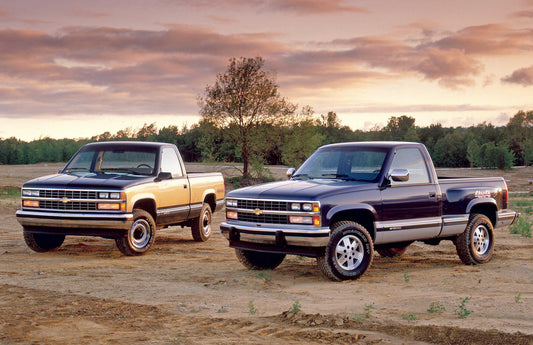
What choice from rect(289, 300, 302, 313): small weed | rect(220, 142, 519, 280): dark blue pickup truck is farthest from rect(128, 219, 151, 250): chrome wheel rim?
rect(289, 300, 302, 313): small weed

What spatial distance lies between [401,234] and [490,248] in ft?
8.50

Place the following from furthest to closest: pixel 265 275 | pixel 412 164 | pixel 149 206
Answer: pixel 149 206 < pixel 412 164 < pixel 265 275

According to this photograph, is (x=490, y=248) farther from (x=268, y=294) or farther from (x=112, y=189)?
(x=112, y=189)

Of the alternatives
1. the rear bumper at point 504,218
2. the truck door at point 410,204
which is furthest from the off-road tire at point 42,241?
the rear bumper at point 504,218

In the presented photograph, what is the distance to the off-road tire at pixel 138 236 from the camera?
1251cm

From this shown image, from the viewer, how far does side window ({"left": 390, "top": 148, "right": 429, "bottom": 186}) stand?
10906 millimetres

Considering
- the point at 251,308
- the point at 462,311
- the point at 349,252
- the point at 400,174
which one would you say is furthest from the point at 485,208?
the point at 251,308

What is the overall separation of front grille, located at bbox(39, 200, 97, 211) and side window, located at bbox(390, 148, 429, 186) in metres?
5.59

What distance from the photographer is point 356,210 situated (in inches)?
400

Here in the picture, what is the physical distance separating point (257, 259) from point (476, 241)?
13.5ft

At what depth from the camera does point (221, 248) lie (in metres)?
14.4

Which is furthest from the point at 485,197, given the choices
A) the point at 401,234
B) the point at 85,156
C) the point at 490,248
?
the point at 85,156

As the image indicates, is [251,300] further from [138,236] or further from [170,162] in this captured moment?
[170,162]

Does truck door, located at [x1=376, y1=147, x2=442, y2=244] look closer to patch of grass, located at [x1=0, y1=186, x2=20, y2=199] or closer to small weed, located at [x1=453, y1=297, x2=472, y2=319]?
small weed, located at [x1=453, y1=297, x2=472, y2=319]
